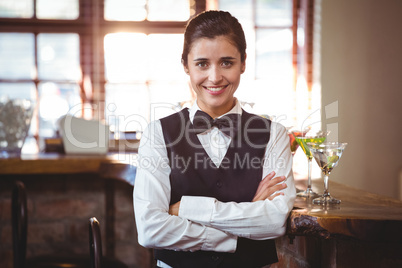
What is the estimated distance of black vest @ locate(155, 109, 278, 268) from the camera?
1374 millimetres

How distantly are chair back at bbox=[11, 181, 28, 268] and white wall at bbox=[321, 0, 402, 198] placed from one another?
114 inches

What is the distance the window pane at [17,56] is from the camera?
411 centimetres

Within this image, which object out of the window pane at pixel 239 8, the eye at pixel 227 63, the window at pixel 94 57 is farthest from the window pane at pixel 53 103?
the eye at pixel 227 63

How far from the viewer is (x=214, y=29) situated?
1.43 m

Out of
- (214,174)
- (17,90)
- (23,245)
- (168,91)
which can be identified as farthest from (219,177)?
(17,90)

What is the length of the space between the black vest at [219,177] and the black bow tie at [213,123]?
0.02 meters

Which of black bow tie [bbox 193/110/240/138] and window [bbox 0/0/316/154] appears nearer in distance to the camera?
black bow tie [bbox 193/110/240/138]

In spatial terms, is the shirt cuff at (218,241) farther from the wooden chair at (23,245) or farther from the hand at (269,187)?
the wooden chair at (23,245)

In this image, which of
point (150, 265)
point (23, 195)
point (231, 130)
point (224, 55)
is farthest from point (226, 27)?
point (150, 265)

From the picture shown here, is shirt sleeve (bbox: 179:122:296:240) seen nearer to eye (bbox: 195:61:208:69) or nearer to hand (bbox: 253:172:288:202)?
hand (bbox: 253:172:288:202)

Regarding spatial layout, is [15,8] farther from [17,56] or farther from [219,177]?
[219,177]

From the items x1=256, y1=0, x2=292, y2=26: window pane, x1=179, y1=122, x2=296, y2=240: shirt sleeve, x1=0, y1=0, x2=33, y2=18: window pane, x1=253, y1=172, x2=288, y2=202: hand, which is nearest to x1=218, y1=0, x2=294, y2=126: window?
x1=256, y1=0, x2=292, y2=26: window pane

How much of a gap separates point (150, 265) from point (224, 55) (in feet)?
4.52

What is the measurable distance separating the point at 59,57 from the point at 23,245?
2701 millimetres
